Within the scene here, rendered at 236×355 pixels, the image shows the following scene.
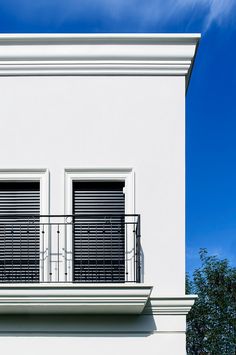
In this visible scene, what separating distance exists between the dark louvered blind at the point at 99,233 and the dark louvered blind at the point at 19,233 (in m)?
0.64

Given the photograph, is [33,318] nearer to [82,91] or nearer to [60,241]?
[60,241]

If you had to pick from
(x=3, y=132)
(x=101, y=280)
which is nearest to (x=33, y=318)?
(x=101, y=280)

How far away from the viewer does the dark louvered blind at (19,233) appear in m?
9.41

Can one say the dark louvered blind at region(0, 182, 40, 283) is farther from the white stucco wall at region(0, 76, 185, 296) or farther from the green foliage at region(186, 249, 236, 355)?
the green foliage at region(186, 249, 236, 355)

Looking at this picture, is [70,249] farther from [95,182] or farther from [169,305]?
[169,305]

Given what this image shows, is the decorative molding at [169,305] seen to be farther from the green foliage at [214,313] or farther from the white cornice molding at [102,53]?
the green foliage at [214,313]

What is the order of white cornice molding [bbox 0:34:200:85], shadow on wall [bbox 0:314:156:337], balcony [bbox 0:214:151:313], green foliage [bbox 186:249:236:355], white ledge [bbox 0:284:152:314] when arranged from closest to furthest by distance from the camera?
white ledge [bbox 0:284:152:314] < shadow on wall [bbox 0:314:156:337] < balcony [bbox 0:214:151:313] < white cornice molding [bbox 0:34:200:85] < green foliage [bbox 186:249:236:355]

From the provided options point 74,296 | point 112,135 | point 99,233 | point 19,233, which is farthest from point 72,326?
point 112,135

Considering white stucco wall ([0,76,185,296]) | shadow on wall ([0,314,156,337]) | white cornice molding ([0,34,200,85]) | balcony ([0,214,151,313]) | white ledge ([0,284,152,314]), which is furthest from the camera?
white cornice molding ([0,34,200,85])

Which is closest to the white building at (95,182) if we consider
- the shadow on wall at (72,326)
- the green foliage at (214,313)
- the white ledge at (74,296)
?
the shadow on wall at (72,326)

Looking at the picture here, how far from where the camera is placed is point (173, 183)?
9.55 m

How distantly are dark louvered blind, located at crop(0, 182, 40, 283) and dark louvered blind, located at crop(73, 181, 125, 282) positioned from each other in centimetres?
64

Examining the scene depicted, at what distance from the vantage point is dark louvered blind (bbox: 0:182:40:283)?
30.9 feet

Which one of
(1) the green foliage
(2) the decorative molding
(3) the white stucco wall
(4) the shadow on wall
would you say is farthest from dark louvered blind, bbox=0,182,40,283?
(1) the green foliage
